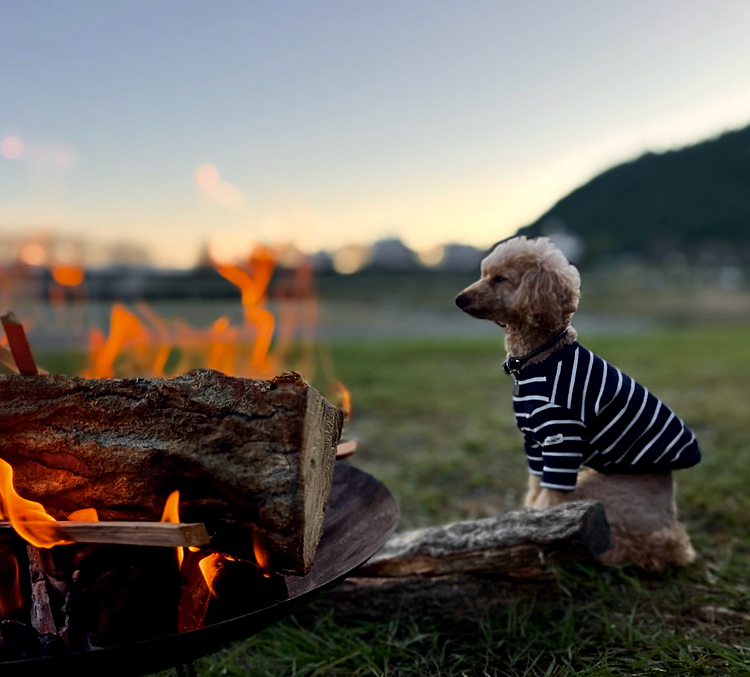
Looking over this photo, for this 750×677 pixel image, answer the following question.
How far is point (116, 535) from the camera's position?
151 centimetres

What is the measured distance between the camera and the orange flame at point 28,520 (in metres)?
1.53

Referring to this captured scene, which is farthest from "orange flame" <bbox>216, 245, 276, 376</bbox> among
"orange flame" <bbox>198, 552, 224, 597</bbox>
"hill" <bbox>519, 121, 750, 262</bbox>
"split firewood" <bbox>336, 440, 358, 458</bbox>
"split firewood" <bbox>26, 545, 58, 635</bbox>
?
"hill" <bbox>519, 121, 750, 262</bbox>

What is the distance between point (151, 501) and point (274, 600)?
0.45 meters

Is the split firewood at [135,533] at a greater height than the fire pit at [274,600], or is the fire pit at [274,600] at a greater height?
the split firewood at [135,533]

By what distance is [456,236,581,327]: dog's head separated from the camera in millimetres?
2307

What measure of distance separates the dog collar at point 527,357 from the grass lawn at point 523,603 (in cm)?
96

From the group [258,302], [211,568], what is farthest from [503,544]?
[258,302]

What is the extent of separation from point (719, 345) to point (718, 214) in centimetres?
3836

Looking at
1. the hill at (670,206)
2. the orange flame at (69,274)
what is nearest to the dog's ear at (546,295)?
the orange flame at (69,274)

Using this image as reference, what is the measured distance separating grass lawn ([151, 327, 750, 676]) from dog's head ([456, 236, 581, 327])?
1176 mm

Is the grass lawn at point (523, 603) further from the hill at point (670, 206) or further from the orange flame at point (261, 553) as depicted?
the hill at point (670, 206)

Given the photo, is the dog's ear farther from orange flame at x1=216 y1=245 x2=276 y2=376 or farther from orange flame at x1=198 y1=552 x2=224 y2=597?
orange flame at x1=198 y1=552 x2=224 y2=597

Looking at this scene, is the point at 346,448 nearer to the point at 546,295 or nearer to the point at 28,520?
the point at 546,295

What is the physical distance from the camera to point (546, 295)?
2295mm
